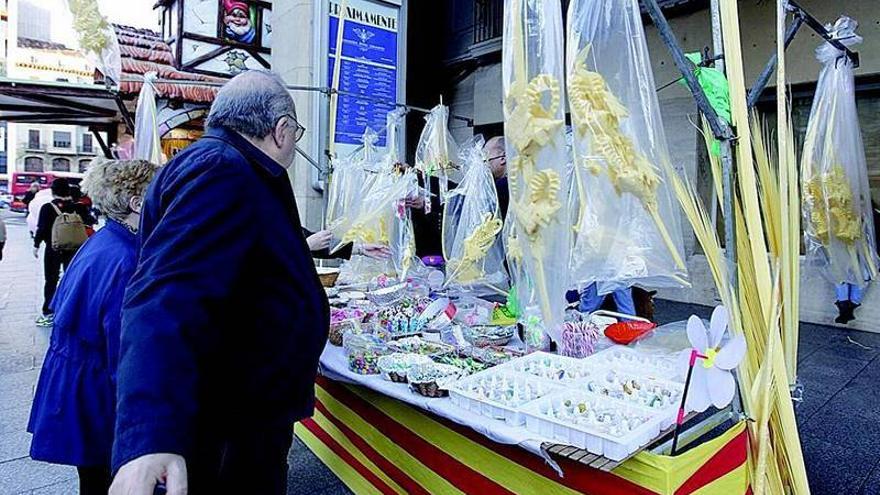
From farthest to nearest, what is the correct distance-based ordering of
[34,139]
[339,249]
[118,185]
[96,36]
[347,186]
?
[34,139] → [96,36] → [347,186] → [339,249] → [118,185]

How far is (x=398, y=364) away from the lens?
1861 mm

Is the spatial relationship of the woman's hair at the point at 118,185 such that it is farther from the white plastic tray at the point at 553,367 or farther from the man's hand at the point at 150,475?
the white plastic tray at the point at 553,367

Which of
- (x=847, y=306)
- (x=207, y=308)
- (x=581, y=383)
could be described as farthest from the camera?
(x=847, y=306)

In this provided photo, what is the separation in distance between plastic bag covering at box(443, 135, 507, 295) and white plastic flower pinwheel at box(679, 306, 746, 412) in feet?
5.28

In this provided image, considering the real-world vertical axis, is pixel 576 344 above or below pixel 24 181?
below

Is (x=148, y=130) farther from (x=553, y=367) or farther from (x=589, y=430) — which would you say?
(x=589, y=430)

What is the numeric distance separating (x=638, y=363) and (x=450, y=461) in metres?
0.69

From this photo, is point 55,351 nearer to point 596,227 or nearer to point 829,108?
point 596,227

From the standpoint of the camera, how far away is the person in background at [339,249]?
9.36 ft

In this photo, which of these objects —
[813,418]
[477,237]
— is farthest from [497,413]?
[813,418]

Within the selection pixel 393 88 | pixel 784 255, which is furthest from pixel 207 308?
pixel 393 88

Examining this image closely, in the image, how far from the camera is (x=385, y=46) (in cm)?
553

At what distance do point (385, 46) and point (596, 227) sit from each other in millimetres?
4450

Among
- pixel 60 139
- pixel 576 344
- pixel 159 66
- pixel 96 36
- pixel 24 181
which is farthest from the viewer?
pixel 60 139
